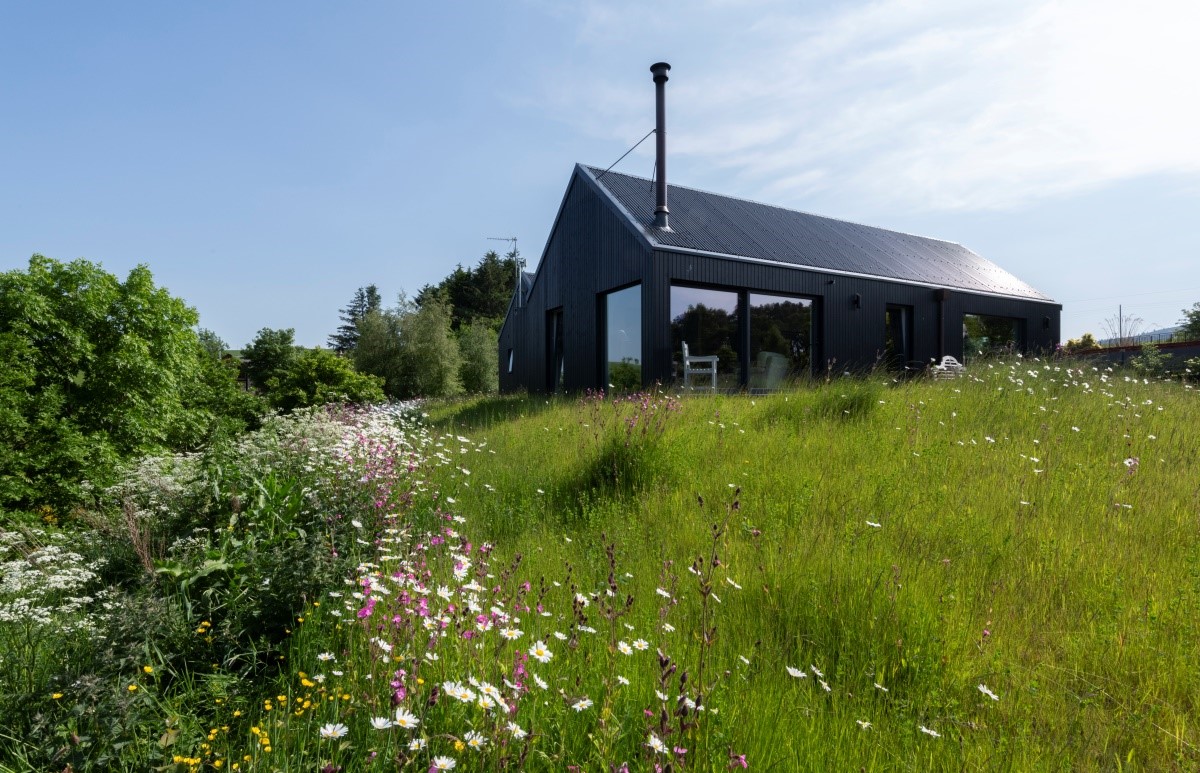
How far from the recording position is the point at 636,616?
8.71ft

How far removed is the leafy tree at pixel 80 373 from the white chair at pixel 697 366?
9.68 m

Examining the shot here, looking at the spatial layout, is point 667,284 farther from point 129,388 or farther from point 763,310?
point 129,388

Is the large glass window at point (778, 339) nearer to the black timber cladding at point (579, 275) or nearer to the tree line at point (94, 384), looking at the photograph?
the black timber cladding at point (579, 275)

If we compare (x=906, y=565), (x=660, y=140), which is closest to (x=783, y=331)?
(x=660, y=140)

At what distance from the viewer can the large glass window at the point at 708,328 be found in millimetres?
12031

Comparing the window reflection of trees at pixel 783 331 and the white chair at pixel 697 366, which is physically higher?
the window reflection of trees at pixel 783 331

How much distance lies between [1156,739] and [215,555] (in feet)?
12.9

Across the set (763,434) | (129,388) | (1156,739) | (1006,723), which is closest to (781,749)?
(1006,723)

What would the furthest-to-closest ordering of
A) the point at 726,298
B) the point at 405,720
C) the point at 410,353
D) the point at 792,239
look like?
the point at 410,353 < the point at 792,239 < the point at 726,298 < the point at 405,720

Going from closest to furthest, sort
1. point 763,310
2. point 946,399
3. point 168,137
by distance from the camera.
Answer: point 946,399 → point 168,137 → point 763,310

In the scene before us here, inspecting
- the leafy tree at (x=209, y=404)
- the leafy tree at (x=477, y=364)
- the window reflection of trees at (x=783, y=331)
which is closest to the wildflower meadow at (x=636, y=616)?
the window reflection of trees at (x=783, y=331)

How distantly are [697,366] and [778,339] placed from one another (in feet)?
7.93

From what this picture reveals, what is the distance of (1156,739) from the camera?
194 cm

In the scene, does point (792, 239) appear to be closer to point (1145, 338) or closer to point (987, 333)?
point (987, 333)
